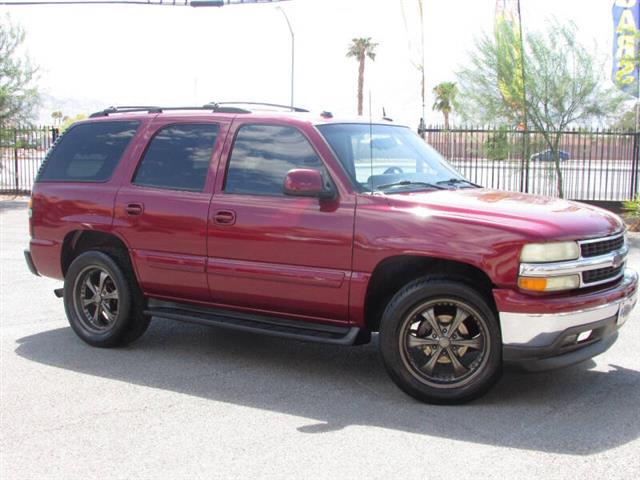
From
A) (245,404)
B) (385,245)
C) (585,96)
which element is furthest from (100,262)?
(585,96)

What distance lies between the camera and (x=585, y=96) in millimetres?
18344

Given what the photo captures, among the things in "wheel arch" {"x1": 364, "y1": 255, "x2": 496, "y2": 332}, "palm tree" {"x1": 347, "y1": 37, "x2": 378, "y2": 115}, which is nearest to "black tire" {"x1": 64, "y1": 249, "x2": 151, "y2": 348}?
"wheel arch" {"x1": 364, "y1": 255, "x2": 496, "y2": 332}

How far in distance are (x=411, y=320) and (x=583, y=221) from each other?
1260 millimetres

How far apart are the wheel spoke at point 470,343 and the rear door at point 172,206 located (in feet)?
6.45

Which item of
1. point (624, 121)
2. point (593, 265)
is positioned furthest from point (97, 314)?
point (624, 121)

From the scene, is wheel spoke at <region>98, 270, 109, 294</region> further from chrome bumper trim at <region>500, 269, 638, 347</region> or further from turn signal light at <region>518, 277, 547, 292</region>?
turn signal light at <region>518, 277, 547, 292</region>

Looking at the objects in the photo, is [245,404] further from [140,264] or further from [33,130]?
[33,130]

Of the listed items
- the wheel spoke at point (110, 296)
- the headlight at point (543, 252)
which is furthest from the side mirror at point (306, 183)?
the wheel spoke at point (110, 296)

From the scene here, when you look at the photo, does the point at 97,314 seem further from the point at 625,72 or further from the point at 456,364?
the point at 625,72

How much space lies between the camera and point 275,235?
554 centimetres

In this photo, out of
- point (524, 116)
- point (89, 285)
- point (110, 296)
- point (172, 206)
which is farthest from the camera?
point (524, 116)

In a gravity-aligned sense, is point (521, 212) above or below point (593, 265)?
above

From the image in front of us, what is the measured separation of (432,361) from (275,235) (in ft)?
4.57

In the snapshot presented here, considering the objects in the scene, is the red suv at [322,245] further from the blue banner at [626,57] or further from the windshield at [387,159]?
the blue banner at [626,57]
